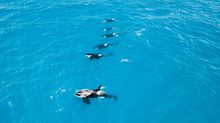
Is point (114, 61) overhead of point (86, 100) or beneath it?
overhead

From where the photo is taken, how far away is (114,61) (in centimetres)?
2664

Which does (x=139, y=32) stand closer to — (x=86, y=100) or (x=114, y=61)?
(x=114, y=61)

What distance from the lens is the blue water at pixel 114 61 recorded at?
22.0 meters

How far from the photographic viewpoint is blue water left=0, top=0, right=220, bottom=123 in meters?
22.0

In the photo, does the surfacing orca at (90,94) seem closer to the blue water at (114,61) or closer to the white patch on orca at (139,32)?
the blue water at (114,61)

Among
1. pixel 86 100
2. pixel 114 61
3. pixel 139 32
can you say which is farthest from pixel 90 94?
pixel 139 32

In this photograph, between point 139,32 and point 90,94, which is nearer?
point 90,94

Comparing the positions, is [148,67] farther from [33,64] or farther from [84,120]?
[33,64]

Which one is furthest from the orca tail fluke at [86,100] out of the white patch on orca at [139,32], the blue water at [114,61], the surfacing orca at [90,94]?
the white patch on orca at [139,32]

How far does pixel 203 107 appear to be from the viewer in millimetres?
22359

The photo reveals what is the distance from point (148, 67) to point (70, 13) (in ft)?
41.9

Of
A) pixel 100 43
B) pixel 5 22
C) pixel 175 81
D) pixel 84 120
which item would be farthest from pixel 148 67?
pixel 5 22

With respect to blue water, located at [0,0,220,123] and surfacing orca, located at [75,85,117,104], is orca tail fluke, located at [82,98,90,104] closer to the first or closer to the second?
surfacing orca, located at [75,85,117,104]

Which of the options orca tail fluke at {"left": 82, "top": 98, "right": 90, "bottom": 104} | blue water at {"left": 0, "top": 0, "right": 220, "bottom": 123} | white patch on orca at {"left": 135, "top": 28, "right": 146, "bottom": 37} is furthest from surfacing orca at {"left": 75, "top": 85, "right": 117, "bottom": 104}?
white patch on orca at {"left": 135, "top": 28, "right": 146, "bottom": 37}
